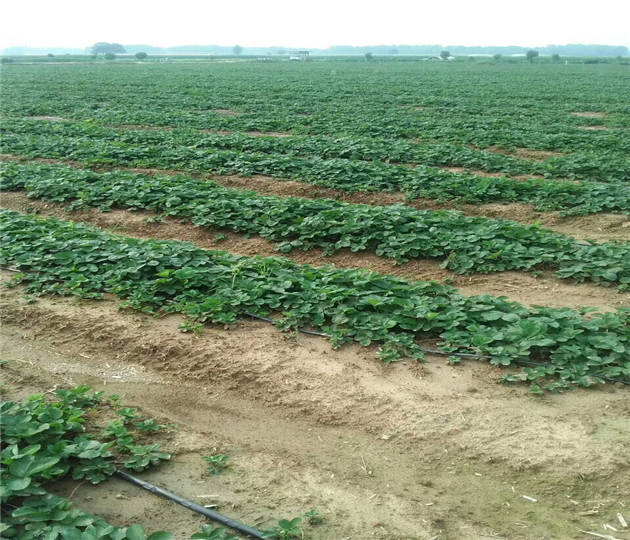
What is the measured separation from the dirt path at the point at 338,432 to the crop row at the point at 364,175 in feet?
17.6

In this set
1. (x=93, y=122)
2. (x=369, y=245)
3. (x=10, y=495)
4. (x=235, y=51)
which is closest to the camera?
(x=10, y=495)

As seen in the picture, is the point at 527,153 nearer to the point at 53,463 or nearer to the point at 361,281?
the point at 361,281

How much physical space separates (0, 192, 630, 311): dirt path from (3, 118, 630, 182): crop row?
4361mm

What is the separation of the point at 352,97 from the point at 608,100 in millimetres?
11107

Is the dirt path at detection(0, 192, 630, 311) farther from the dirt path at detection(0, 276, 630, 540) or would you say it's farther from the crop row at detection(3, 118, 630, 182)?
the crop row at detection(3, 118, 630, 182)

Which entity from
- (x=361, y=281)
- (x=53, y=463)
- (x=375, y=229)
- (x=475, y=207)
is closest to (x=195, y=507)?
(x=53, y=463)

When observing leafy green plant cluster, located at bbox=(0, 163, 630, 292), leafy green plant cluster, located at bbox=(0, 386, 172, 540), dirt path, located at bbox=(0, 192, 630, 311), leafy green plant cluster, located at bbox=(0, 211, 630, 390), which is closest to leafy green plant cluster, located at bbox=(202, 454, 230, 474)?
leafy green plant cluster, located at bbox=(0, 386, 172, 540)

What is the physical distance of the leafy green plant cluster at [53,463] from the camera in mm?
2916

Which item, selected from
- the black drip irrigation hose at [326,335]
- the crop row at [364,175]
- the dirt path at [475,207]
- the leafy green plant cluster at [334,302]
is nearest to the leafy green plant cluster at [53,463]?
the black drip irrigation hose at [326,335]

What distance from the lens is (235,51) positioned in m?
175

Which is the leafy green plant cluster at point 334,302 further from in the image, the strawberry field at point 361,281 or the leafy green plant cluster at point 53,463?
the leafy green plant cluster at point 53,463

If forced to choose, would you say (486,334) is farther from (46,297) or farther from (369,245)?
(46,297)

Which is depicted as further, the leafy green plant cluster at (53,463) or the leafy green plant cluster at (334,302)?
the leafy green plant cluster at (334,302)

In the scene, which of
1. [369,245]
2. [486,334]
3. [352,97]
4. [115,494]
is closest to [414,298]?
[486,334]
